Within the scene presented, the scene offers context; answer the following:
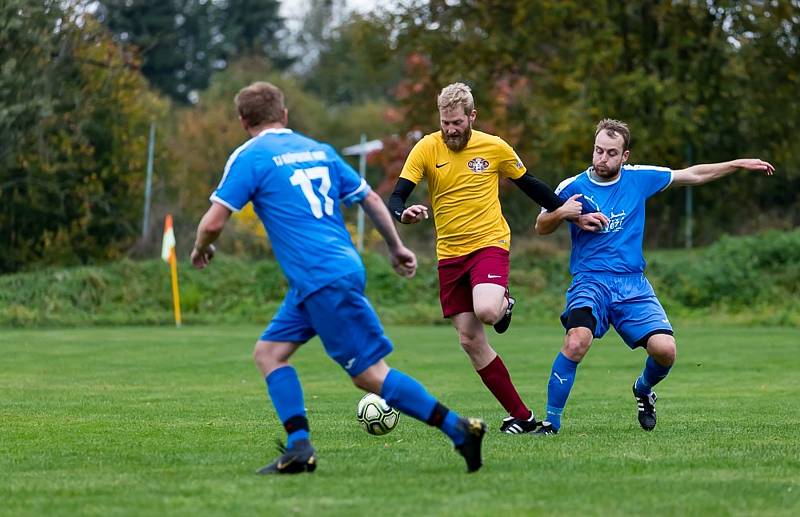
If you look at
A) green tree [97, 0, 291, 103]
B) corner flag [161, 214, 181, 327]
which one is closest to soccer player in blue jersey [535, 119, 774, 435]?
corner flag [161, 214, 181, 327]

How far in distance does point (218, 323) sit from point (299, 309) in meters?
21.8

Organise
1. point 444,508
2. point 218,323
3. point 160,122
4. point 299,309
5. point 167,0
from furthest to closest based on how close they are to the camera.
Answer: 1. point 167,0
2. point 160,122
3. point 218,323
4. point 299,309
5. point 444,508

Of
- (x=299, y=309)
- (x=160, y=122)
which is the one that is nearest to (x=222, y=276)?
(x=160, y=122)

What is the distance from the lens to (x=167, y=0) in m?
66.0

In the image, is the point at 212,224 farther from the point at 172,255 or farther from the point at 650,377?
the point at 172,255

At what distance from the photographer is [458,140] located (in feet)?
29.2

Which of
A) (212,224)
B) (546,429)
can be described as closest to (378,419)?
(546,429)

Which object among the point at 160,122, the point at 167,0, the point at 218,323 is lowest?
the point at 218,323

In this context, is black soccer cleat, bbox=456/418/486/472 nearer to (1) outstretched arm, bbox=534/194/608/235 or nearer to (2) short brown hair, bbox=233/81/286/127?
(2) short brown hair, bbox=233/81/286/127

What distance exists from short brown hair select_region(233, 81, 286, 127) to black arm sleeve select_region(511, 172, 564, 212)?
8.53 feet

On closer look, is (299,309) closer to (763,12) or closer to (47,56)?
(47,56)

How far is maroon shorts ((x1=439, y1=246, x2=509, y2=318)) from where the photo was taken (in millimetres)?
8891

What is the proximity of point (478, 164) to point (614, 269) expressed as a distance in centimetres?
116

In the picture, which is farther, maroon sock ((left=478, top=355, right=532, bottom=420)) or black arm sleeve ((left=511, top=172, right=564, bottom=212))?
maroon sock ((left=478, top=355, right=532, bottom=420))
